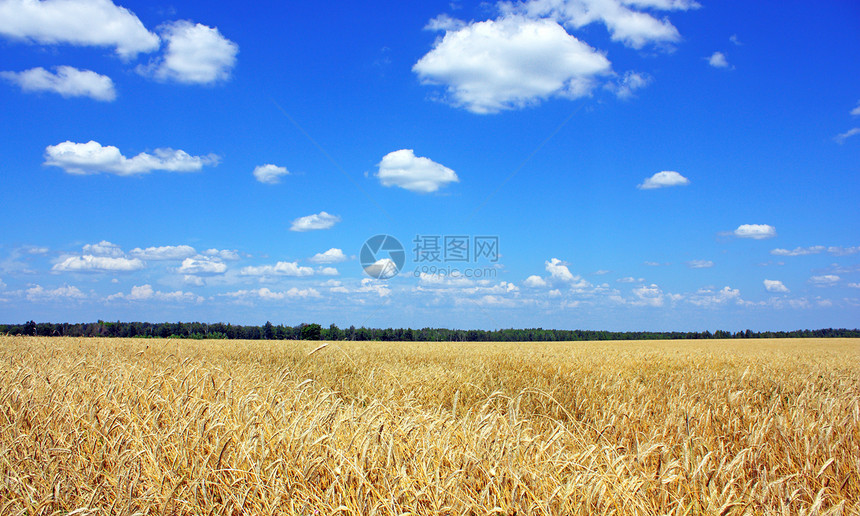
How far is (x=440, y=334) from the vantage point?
7262 centimetres

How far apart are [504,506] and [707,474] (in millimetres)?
1511

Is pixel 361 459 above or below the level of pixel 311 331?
above

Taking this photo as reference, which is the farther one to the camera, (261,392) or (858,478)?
(261,392)

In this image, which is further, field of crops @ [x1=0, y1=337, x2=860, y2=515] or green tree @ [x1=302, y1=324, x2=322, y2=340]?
green tree @ [x1=302, y1=324, x2=322, y2=340]

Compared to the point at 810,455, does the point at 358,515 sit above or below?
above

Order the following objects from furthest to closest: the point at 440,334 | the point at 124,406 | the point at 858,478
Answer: the point at 440,334, the point at 124,406, the point at 858,478

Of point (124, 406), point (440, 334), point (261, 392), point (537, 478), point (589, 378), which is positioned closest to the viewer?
point (537, 478)

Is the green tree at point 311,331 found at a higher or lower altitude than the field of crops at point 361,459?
lower

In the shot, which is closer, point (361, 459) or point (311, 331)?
point (361, 459)

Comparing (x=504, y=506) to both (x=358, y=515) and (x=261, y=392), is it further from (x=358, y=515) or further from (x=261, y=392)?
(x=261, y=392)

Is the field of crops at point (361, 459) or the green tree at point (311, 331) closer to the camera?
the field of crops at point (361, 459)

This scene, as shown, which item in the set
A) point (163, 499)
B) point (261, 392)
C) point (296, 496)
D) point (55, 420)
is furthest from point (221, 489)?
point (261, 392)

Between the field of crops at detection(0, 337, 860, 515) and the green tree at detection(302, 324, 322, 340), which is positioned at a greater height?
the field of crops at detection(0, 337, 860, 515)

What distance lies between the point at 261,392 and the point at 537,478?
449cm
